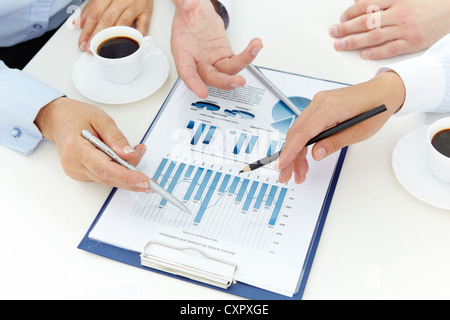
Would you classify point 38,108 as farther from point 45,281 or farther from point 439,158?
point 439,158

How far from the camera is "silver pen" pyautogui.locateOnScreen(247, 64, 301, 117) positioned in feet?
3.21

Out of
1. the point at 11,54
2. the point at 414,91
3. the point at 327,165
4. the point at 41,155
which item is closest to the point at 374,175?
the point at 327,165

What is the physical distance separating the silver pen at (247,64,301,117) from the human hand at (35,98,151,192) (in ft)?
1.08

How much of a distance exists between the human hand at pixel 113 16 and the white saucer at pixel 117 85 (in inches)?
3.7

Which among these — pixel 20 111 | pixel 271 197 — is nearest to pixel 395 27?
pixel 271 197

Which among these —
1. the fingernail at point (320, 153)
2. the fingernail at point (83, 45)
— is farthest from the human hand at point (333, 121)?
the fingernail at point (83, 45)

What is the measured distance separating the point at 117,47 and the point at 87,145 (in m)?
0.30

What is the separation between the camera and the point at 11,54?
1.35 m

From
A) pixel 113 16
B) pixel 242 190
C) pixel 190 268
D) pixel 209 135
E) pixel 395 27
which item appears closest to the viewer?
pixel 190 268

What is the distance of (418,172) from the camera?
0.85 meters

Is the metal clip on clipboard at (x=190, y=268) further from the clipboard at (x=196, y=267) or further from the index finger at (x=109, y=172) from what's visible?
the index finger at (x=109, y=172)

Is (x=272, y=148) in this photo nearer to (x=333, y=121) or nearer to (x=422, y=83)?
(x=333, y=121)
